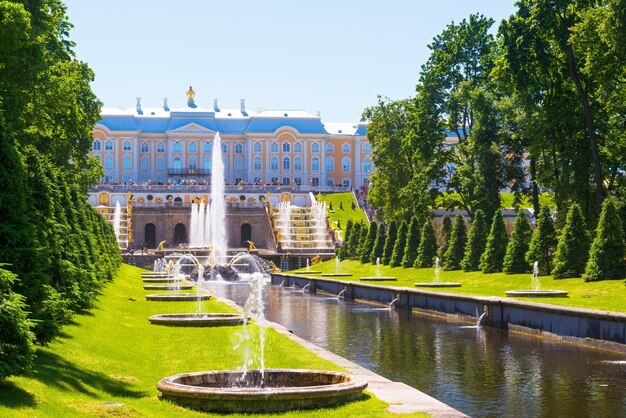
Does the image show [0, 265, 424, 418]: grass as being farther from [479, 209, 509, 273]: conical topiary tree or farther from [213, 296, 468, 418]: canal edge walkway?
[479, 209, 509, 273]: conical topiary tree

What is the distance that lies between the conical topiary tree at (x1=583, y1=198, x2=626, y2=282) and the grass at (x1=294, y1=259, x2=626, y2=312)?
473mm

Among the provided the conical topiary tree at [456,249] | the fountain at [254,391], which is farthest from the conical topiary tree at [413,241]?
the fountain at [254,391]

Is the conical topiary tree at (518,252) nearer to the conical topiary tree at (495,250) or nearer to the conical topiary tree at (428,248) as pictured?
the conical topiary tree at (495,250)

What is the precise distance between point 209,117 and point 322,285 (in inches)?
3399

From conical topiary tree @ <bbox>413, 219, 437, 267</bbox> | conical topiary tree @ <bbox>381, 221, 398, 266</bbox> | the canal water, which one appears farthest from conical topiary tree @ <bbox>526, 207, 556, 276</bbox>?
conical topiary tree @ <bbox>381, 221, 398, 266</bbox>

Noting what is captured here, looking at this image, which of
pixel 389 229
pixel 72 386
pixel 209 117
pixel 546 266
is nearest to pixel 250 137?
pixel 209 117

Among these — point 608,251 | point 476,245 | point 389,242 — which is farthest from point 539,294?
point 389,242

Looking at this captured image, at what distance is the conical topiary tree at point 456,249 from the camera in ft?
149

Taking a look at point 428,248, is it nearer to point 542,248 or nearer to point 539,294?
point 542,248

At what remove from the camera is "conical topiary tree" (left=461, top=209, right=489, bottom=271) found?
42719mm

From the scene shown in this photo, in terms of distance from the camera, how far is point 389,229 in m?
56.0

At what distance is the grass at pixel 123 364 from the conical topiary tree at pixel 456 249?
23699 mm

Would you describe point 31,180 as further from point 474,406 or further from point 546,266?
point 546,266

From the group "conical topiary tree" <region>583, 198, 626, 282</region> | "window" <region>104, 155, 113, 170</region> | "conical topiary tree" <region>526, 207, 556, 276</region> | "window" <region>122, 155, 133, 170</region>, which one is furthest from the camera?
"window" <region>122, 155, 133, 170</region>
